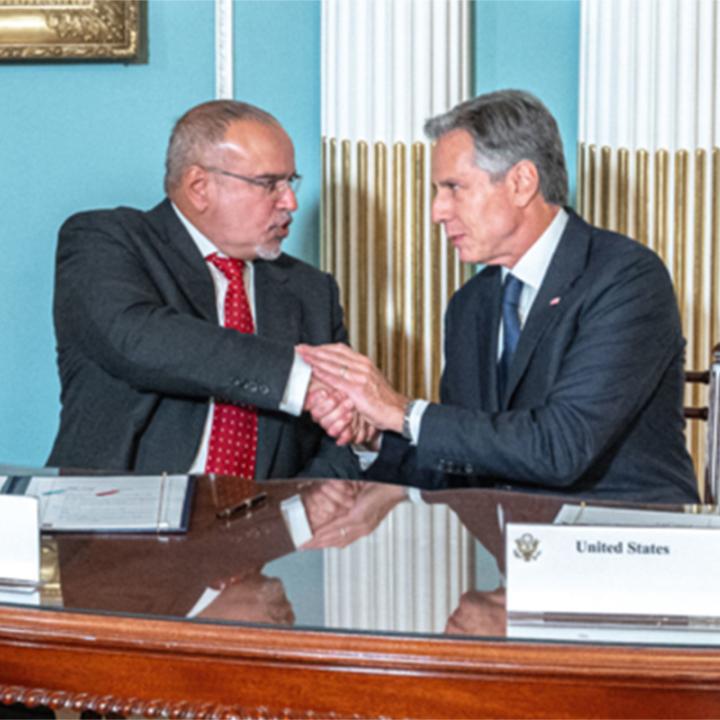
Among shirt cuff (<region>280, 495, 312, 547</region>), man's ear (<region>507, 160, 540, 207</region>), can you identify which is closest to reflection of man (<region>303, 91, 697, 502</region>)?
man's ear (<region>507, 160, 540, 207</region>)

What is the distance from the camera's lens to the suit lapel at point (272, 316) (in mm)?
2881

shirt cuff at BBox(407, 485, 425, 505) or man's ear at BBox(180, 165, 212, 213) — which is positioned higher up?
man's ear at BBox(180, 165, 212, 213)

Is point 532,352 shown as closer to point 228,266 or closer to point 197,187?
point 228,266

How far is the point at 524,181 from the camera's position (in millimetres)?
2725

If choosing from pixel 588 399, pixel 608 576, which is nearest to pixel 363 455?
pixel 588 399

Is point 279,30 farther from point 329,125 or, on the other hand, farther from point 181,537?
point 181,537

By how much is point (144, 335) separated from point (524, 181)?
0.89 meters

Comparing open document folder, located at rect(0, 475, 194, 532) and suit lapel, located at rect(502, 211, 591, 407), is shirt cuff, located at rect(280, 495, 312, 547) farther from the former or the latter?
suit lapel, located at rect(502, 211, 591, 407)

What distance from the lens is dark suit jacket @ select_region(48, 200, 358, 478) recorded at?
8.96 ft

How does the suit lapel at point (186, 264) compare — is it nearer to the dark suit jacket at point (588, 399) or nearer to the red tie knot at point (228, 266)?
the red tie knot at point (228, 266)

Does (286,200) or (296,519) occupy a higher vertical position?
(286,200)

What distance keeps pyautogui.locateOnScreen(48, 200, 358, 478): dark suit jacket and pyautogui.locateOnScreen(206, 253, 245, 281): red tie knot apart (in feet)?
0.20

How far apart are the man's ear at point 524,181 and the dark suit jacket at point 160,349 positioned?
61 centimetres

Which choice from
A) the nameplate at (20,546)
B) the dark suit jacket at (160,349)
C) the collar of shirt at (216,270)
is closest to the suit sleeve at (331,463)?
the dark suit jacket at (160,349)
